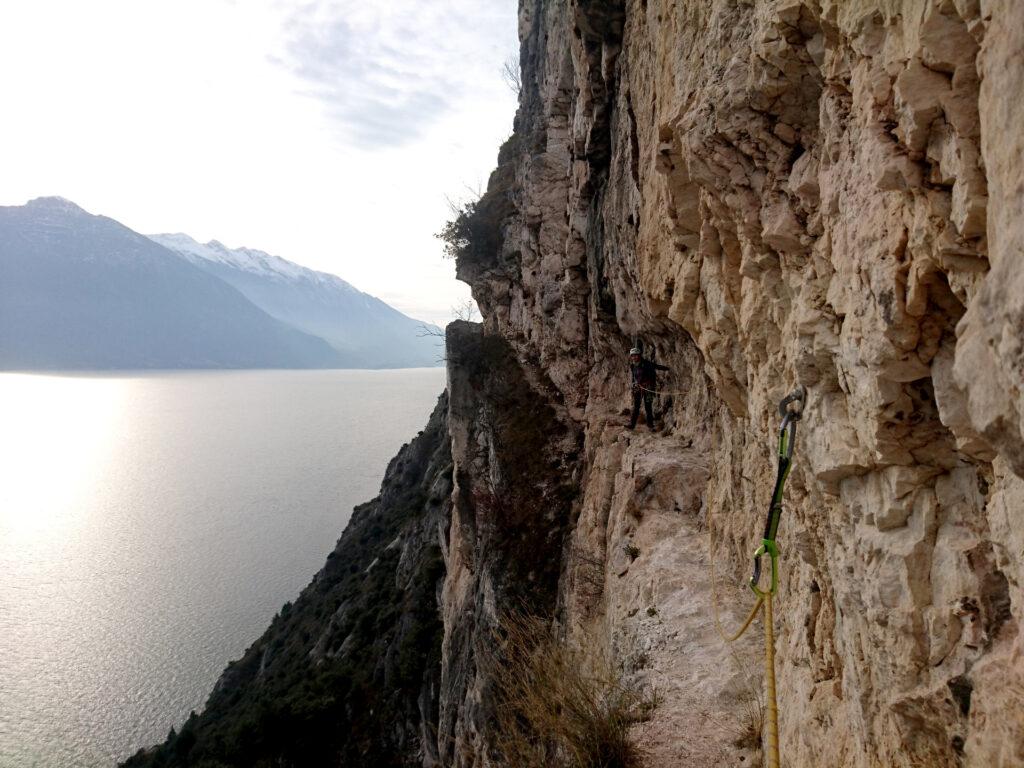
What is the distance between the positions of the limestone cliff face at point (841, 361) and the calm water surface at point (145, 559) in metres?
43.9

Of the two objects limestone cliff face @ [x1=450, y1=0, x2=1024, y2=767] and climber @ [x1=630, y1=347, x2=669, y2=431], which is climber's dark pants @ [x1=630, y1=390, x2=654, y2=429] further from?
limestone cliff face @ [x1=450, y1=0, x2=1024, y2=767]

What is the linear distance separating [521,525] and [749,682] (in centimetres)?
1054

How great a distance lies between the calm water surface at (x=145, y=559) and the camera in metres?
39.9

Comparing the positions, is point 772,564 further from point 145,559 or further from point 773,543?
point 145,559

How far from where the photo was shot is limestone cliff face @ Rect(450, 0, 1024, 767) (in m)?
2.57

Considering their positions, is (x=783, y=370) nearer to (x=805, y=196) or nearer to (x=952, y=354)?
(x=805, y=196)

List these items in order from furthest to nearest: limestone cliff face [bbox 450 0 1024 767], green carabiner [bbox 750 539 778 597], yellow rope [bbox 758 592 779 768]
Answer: green carabiner [bbox 750 539 778 597], yellow rope [bbox 758 592 779 768], limestone cliff face [bbox 450 0 1024 767]

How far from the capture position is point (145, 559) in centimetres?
5731

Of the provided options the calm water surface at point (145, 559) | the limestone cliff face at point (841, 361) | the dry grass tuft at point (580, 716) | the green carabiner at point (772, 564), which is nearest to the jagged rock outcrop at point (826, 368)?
the limestone cliff face at point (841, 361)

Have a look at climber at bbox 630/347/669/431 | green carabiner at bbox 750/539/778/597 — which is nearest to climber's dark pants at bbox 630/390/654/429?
climber at bbox 630/347/669/431

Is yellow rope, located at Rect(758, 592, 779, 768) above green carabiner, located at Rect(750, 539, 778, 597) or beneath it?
beneath

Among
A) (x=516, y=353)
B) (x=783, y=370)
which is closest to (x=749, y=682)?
(x=783, y=370)

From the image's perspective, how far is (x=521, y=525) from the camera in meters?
16.4

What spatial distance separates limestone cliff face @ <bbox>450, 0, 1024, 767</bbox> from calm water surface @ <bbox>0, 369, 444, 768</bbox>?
144ft
